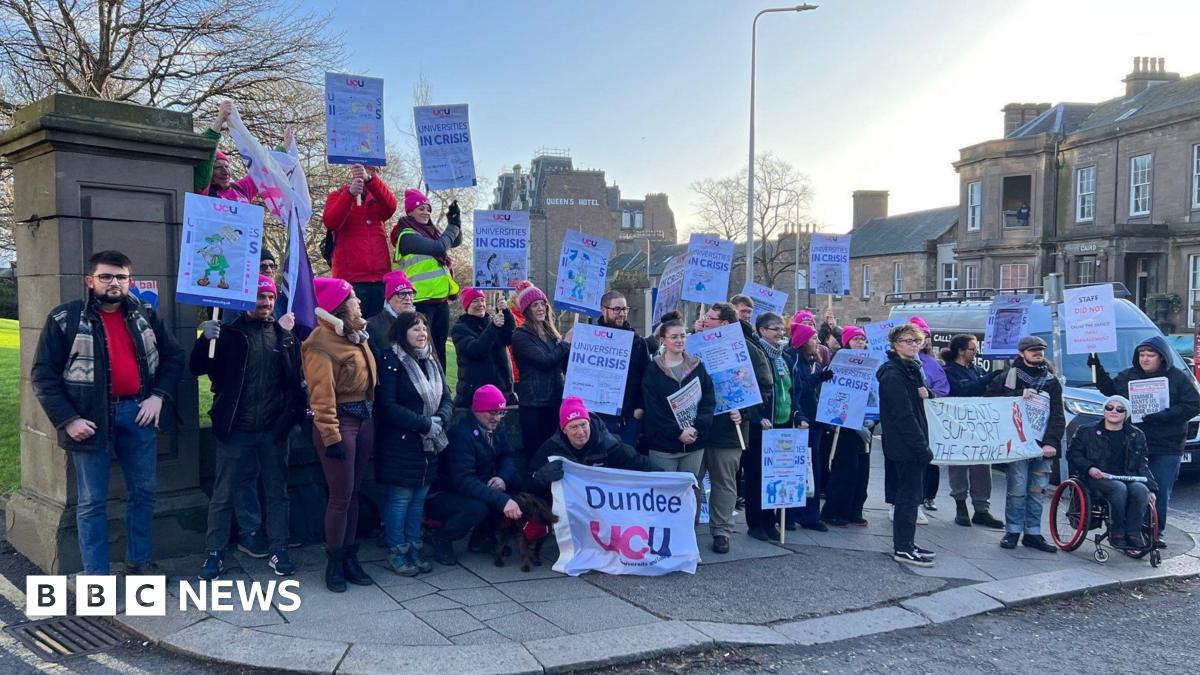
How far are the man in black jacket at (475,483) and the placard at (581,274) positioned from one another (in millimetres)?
1879

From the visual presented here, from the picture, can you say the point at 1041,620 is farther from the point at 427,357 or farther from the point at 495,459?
the point at 427,357

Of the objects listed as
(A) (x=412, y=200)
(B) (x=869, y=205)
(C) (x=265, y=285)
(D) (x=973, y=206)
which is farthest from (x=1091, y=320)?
(B) (x=869, y=205)

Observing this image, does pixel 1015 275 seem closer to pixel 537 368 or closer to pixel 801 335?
pixel 801 335

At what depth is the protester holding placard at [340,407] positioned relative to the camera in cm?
588

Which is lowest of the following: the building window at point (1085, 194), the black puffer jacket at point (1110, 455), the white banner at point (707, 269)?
the black puffer jacket at point (1110, 455)

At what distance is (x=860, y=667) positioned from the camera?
543 centimetres

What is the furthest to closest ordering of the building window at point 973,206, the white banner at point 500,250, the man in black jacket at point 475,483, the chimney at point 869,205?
1. the chimney at point 869,205
2. the building window at point 973,206
3. the white banner at point 500,250
4. the man in black jacket at point 475,483

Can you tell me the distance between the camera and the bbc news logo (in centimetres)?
556

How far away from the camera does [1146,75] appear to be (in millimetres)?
36812

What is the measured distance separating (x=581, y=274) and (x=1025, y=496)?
4747mm

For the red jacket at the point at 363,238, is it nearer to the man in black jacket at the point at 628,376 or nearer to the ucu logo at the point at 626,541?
the man in black jacket at the point at 628,376

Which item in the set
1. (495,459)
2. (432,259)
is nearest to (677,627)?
(495,459)

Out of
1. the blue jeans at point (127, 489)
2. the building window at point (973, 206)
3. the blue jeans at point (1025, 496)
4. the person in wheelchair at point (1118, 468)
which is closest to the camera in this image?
the blue jeans at point (127, 489)

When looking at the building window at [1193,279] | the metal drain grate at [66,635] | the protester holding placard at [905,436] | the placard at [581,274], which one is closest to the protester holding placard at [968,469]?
the protester holding placard at [905,436]
